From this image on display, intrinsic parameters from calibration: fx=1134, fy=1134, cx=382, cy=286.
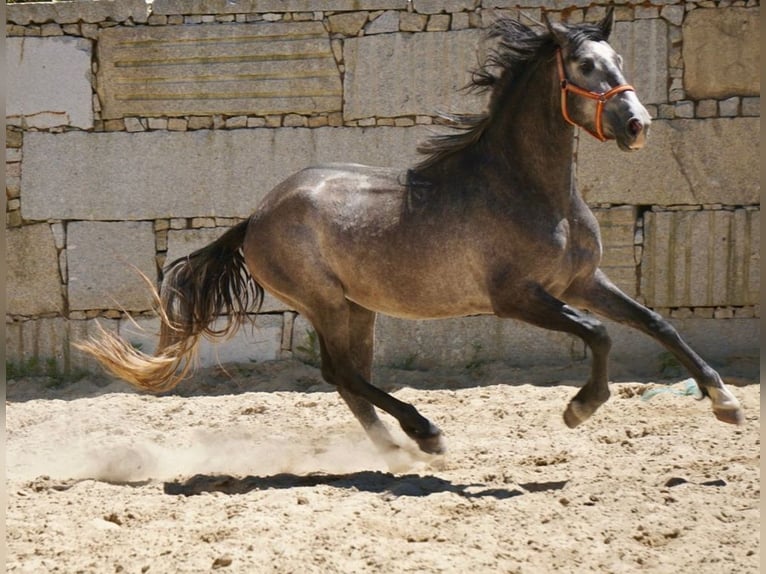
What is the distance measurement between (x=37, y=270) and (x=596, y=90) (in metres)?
5.07

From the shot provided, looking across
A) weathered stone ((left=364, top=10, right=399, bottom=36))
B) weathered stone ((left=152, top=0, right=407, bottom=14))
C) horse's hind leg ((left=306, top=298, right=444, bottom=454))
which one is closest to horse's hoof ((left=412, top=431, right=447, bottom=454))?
horse's hind leg ((left=306, top=298, right=444, bottom=454))

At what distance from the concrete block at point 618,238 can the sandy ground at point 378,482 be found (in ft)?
2.72

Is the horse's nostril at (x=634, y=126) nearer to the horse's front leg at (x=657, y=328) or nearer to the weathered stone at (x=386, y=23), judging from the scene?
the horse's front leg at (x=657, y=328)

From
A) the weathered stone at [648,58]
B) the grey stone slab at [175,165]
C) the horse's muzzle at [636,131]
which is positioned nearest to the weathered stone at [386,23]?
the grey stone slab at [175,165]

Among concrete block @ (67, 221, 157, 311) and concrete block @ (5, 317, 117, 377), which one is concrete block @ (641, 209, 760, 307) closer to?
concrete block @ (67, 221, 157, 311)

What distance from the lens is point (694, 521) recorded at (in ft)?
13.6

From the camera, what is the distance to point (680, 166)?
26.6ft

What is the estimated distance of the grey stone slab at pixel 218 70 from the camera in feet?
27.2

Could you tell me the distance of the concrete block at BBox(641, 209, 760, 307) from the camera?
8070 mm

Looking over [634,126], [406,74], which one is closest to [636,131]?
[634,126]

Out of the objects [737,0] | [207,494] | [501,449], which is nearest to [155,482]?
[207,494]

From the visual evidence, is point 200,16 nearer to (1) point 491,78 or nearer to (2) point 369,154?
(2) point 369,154

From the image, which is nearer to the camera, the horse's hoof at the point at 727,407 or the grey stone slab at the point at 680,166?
the horse's hoof at the point at 727,407

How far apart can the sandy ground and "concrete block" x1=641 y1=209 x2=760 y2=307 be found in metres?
0.91
